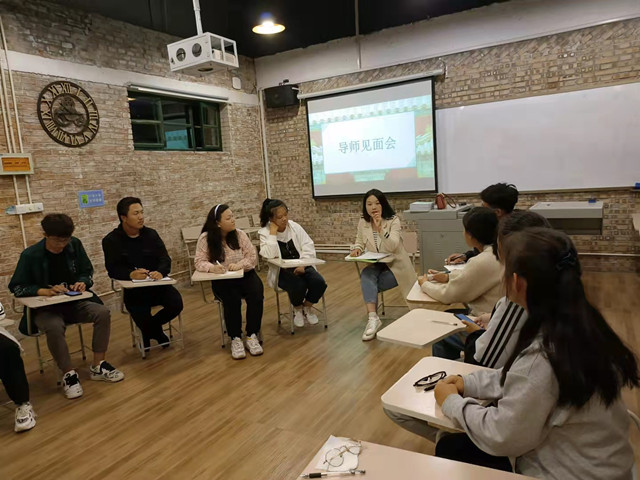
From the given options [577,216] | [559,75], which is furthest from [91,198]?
[559,75]

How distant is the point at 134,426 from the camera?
286cm

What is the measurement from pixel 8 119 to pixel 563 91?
6459mm

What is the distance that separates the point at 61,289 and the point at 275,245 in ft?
5.98

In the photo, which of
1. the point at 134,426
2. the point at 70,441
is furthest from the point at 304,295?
the point at 70,441

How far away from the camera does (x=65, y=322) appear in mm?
3461

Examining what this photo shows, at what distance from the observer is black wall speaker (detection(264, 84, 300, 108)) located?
7574 mm

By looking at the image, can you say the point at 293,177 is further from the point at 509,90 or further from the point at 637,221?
the point at 637,221

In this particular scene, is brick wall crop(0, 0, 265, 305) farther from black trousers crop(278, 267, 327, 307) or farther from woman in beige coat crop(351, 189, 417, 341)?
woman in beige coat crop(351, 189, 417, 341)

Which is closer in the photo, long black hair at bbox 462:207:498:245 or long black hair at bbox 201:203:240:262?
long black hair at bbox 462:207:498:245

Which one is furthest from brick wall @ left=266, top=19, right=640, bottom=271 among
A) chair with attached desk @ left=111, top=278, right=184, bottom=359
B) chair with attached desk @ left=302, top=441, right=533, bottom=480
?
chair with attached desk @ left=302, top=441, right=533, bottom=480

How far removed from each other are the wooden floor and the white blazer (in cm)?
61

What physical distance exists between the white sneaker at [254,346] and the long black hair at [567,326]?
2.90 m

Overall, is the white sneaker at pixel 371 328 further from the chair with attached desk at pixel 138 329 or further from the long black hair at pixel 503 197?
the chair with attached desk at pixel 138 329

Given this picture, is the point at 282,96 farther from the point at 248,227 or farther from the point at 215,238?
the point at 215,238
